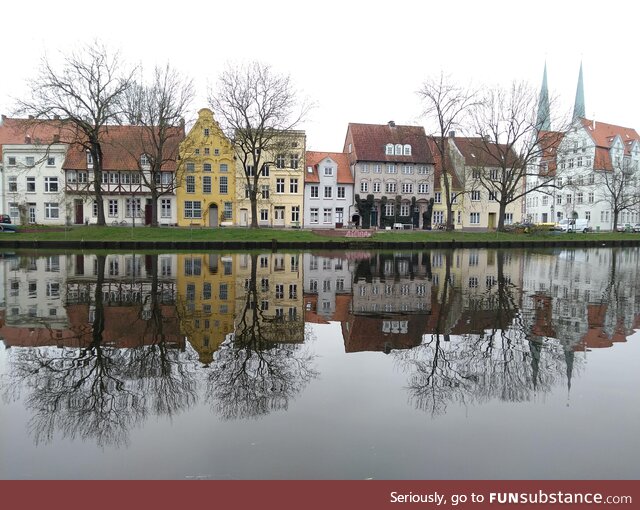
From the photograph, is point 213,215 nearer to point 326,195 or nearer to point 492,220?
point 326,195

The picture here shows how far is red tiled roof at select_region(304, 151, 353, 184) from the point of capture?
6346cm

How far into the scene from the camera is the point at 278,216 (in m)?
63.2

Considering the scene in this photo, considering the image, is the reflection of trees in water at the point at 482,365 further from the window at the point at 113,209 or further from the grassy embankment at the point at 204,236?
the window at the point at 113,209

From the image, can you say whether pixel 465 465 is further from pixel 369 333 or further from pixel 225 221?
pixel 225 221

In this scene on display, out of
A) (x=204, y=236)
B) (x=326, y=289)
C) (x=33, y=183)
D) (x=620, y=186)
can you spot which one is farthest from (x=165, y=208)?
(x=620, y=186)

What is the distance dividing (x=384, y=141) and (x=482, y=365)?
196 ft

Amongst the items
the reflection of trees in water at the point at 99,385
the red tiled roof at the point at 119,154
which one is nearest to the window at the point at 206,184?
the red tiled roof at the point at 119,154

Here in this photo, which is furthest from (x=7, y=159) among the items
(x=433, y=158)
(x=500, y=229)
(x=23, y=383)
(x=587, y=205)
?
(x=587, y=205)

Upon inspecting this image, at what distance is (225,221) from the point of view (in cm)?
6103

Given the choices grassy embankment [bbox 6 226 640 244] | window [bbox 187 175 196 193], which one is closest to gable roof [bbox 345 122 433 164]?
grassy embankment [bbox 6 226 640 244]

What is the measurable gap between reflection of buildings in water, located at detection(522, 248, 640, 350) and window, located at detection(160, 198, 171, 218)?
46.1 meters

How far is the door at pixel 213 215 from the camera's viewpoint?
6103 cm
